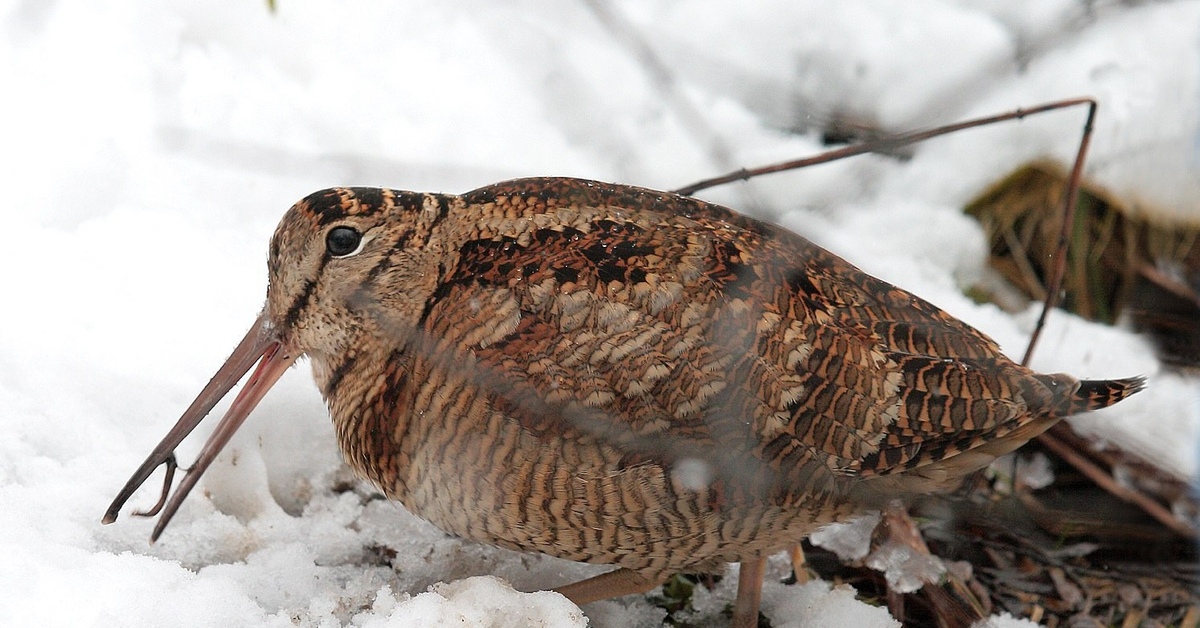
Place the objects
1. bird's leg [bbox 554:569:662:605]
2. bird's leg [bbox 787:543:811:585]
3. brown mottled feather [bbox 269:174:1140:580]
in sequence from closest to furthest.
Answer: brown mottled feather [bbox 269:174:1140:580]
bird's leg [bbox 554:569:662:605]
bird's leg [bbox 787:543:811:585]

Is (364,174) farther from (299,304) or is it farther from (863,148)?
(863,148)

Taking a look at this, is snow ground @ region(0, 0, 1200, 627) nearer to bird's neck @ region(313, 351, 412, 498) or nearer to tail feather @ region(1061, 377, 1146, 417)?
bird's neck @ region(313, 351, 412, 498)

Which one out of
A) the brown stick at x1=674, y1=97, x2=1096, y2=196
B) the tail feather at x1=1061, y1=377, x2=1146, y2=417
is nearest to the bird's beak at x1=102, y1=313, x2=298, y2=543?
the brown stick at x1=674, y1=97, x2=1096, y2=196

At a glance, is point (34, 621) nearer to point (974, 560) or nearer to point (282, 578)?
point (282, 578)

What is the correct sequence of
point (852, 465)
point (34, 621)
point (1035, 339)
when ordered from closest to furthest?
point (34, 621) < point (852, 465) < point (1035, 339)

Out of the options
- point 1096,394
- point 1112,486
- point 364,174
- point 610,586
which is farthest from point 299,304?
point 1112,486

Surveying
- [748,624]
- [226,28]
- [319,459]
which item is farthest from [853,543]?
[226,28]

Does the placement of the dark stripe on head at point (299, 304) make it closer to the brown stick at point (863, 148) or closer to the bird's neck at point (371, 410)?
the bird's neck at point (371, 410)
